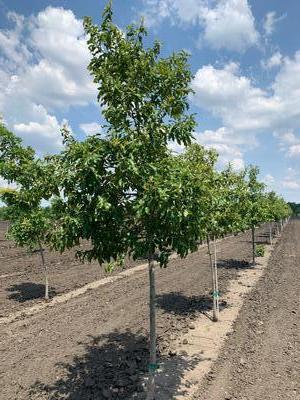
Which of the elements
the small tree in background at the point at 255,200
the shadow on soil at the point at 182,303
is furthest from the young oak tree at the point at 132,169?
the small tree in background at the point at 255,200

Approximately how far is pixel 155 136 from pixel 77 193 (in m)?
1.84

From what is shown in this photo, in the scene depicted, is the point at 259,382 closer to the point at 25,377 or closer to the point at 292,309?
the point at 25,377

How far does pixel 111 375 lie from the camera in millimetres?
9375

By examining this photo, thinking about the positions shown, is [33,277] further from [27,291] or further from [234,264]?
[234,264]

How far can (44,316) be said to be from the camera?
47.9 ft

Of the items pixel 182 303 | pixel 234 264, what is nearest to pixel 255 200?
pixel 234 264

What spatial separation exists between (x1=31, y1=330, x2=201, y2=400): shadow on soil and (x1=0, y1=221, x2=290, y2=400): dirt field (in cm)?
2

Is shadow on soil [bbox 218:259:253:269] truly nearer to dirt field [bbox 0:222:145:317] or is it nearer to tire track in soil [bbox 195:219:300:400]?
dirt field [bbox 0:222:145:317]

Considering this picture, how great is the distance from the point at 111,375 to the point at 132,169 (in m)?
5.48

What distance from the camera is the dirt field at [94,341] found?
29.4 feet

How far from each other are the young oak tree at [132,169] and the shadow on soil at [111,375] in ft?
3.76

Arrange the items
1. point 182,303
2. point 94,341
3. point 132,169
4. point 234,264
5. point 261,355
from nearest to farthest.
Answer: point 132,169 < point 261,355 < point 94,341 < point 182,303 < point 234,264

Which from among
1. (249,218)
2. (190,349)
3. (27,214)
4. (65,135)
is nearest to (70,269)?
(27,214)

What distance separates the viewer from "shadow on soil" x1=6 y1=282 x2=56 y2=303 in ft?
58.8
